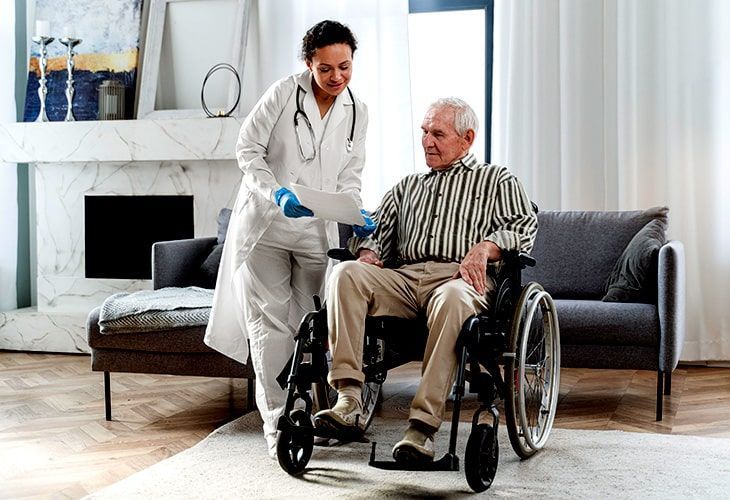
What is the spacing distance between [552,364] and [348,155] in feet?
2.95

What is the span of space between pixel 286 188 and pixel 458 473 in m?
0.94

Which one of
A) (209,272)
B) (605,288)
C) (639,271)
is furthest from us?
(209,272)

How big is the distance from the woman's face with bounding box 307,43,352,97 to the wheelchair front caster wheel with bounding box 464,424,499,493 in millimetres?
1061

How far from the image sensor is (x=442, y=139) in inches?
114

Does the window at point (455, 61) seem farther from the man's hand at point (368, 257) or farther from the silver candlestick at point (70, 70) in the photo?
the man's hand at point (368, 257)

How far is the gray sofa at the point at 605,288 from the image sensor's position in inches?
132

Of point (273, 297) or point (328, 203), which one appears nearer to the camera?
point (328, 203)

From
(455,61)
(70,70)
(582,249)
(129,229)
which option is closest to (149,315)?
Result: (582,249)

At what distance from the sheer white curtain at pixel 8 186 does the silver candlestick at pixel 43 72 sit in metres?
0.19

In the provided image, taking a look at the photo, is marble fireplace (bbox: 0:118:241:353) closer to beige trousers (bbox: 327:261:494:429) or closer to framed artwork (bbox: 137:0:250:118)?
framed artwork (bbox: 137:0:250:118)

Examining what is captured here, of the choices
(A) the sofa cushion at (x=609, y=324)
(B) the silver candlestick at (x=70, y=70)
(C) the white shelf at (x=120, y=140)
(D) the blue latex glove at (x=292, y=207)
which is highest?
(B) the silver candlestick at (x=70, y=70)

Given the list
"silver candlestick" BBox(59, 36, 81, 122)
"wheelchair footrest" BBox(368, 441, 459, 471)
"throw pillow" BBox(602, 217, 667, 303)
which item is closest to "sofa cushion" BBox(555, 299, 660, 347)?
"throw pillow" BBox(602, 217, 667, 303)

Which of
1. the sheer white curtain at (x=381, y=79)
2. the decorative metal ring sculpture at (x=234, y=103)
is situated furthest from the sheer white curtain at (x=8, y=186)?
the sheer white curtain at (x=381, y=79)

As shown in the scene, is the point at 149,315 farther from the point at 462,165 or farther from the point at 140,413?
the point at 462,165
